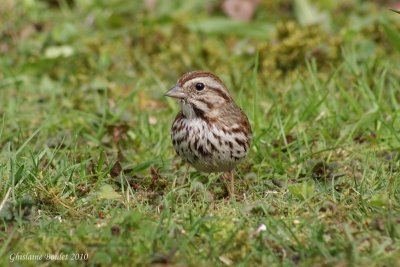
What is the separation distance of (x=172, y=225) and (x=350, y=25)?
482 centimetres

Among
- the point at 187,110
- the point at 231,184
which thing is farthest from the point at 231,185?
the point at 187,110

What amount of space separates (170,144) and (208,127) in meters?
1.02

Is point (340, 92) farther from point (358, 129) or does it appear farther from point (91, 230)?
point (91, 230)

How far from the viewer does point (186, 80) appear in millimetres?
5375

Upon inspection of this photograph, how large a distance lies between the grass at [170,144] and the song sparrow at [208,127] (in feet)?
0.69

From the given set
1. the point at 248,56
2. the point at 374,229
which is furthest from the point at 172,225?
the point at 248,56

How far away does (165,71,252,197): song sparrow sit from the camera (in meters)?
5.20

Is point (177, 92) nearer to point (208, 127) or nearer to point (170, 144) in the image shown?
point (208, 127)

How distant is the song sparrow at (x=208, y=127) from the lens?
17.1ft

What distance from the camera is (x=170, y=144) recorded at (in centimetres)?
626

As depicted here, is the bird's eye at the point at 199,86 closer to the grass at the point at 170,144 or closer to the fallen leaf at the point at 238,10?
the grass at the point at 170,144

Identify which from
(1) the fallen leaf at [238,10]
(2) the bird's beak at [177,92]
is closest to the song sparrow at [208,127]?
(2) the bird's beak at [177,92]

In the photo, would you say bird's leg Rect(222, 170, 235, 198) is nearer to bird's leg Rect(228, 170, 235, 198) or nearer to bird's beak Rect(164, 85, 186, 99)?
bird's leg Rect(228, 170, 235, 198)

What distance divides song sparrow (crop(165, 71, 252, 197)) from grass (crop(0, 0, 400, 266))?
0.21 metres
